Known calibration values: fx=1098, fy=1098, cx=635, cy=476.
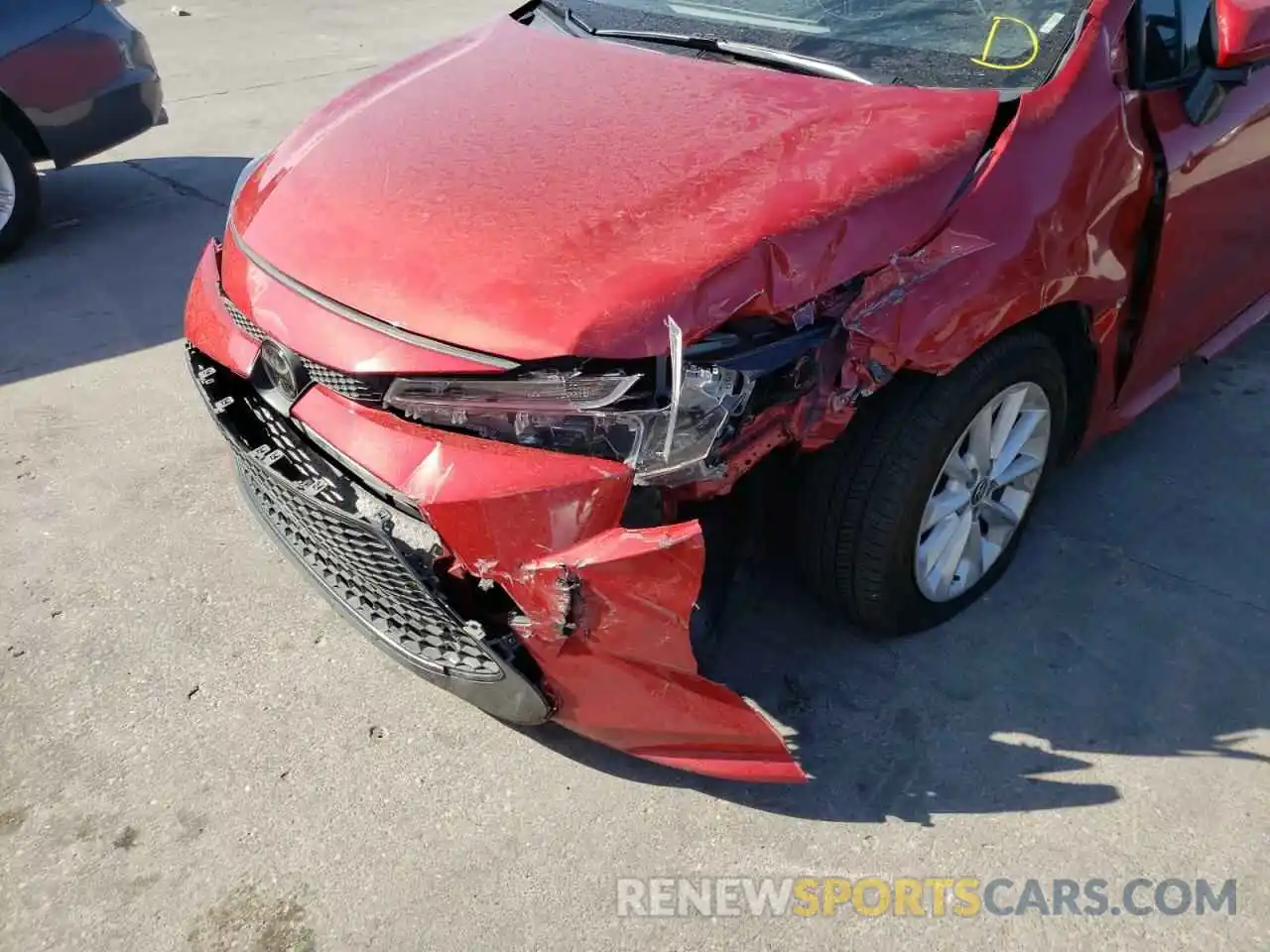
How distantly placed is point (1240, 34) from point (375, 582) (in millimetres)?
2355

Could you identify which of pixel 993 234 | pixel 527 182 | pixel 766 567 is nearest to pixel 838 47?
pixel 993 234

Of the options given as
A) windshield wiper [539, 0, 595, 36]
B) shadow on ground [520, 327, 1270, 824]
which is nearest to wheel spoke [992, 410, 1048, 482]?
shadow on ground [520, 327, 1270, 824]

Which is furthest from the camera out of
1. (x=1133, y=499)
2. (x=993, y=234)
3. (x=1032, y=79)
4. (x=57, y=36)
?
(x=57, y=36)

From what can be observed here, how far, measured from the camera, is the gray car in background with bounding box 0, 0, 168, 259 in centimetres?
514

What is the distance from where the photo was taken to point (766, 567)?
2.78m

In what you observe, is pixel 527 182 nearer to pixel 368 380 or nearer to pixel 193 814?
pixel 368 380

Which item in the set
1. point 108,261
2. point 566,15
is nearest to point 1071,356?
point 566,15

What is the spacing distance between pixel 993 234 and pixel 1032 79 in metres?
0.47

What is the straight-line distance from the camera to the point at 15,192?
5250mm

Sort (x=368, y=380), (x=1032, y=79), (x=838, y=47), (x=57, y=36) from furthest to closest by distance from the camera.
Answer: (x=57, y=36), (x=838, y=47), (x=1032, y=79), (x=368, y=380)

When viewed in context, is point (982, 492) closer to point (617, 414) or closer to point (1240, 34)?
point (617, 414)

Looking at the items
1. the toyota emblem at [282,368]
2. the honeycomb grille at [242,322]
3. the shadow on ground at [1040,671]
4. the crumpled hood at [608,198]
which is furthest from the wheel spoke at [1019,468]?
the honeycomb grille at [242,322]

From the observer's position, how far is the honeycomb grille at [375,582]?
2098 millimetres

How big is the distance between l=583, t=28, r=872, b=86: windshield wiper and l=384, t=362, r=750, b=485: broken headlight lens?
3.33ft
